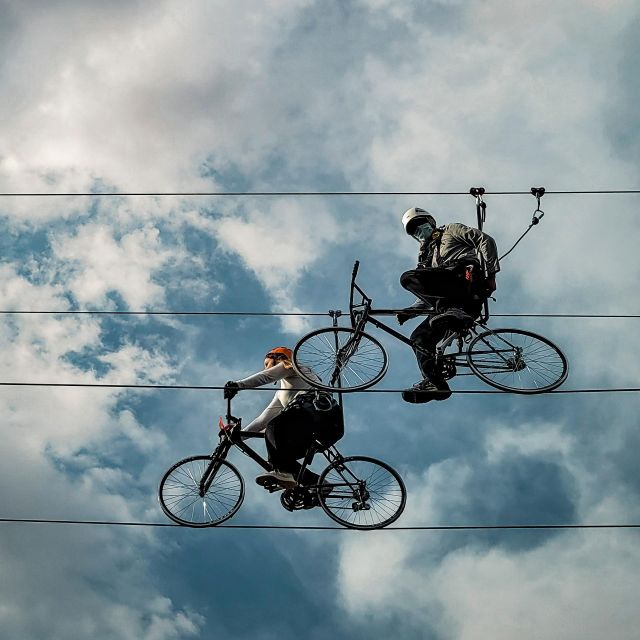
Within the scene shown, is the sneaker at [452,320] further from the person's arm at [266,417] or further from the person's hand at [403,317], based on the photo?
the person's arm at [266,417]

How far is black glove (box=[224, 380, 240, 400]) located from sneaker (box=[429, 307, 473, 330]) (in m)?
2.54

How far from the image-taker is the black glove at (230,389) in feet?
37.2

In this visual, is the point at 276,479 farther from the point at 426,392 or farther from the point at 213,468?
the point at 426,392

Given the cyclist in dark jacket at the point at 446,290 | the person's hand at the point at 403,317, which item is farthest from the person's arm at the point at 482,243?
the person's hand at the point at 403,317

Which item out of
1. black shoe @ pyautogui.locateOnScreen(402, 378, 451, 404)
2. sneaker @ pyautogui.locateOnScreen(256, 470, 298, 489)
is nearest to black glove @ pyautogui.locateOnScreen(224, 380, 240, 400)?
sneaker @ pyautogui.locateOnScreen(256, 470, 298, 489)

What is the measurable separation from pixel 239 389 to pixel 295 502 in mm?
1594

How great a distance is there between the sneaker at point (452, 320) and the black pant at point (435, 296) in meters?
0.07

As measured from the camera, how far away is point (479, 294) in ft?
37.6

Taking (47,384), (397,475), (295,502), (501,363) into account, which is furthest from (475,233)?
(47,384)

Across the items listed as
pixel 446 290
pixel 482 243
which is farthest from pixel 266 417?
pixel 482 243

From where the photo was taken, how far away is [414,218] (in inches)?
484

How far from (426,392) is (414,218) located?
241cm

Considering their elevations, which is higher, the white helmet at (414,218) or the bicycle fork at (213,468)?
the white helmet at (414,218)

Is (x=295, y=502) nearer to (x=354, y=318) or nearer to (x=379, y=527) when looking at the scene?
(x=379, y=527)
